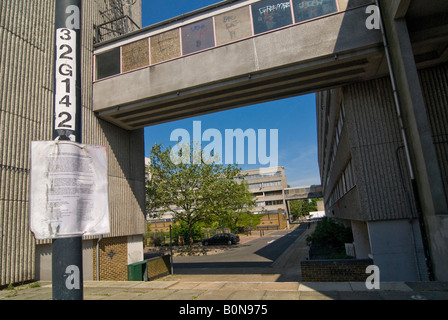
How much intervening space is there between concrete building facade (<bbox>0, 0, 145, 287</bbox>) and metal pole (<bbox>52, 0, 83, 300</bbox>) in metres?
8.32

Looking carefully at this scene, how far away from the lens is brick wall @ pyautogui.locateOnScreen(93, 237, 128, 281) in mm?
13453

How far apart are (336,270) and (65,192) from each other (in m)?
10.3

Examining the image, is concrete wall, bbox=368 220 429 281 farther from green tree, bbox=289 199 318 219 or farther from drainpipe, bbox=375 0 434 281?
green tree, bbox=289 199 318 219

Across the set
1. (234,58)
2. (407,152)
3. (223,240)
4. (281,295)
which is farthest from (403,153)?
(223,240)

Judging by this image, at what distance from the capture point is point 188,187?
25766mm

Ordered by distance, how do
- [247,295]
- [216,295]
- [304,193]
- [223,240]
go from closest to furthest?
[247,295], [216,295], [223,240], [304,193]

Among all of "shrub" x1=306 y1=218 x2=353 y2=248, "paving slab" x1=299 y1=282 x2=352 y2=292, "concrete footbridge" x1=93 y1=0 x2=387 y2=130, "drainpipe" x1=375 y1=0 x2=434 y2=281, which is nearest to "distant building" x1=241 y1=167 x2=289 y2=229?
"shrub" x1=306 y1=218 x2=353 y2=248

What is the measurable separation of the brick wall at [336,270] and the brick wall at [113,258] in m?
8.77

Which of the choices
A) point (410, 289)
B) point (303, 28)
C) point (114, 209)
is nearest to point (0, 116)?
point (114, 209)

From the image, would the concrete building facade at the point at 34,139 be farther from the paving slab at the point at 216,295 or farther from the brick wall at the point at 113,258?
the paving slab at the point at 216,295

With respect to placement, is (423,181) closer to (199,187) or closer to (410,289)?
(410,289)

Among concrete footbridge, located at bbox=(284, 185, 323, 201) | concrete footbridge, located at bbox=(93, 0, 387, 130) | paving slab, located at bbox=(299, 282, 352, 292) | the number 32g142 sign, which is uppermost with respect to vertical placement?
concrete footbridge, located at bbox=(93, 0, 387, 130)

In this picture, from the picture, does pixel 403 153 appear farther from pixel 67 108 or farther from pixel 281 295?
pixel 67 108

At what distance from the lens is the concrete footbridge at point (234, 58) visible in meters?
10.4
